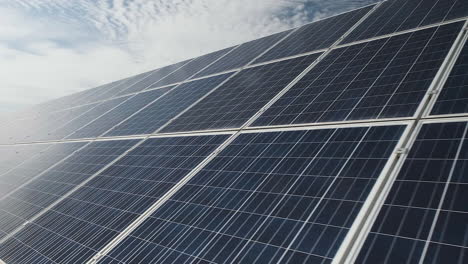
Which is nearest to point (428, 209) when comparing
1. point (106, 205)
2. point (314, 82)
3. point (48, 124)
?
point (314, 82)

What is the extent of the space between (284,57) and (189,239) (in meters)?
13.1

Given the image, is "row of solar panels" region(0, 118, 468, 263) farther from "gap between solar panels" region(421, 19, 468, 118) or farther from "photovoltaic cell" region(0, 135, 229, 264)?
"gap between solar panels" region(421, 19, 468, 118)

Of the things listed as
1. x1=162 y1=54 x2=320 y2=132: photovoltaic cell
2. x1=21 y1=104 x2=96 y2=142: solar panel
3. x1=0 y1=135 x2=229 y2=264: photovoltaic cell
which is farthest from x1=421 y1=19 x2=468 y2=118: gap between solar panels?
x1=21 y1=104 x2=96 y2=142: solar panel

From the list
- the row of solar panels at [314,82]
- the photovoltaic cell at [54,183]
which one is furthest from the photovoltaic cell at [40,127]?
the photovoltaic cell at [54,183]

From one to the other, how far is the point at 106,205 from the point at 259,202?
6823mm

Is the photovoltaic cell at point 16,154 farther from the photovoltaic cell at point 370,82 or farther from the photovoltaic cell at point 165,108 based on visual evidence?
the photovoltaic cell at point 370,82

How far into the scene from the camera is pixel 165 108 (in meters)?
20.8

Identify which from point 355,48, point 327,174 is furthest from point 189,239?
point 355,48

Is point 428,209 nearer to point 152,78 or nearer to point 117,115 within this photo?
point 117,115

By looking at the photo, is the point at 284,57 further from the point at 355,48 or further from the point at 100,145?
the point at 100,145

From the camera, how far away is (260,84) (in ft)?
55.8

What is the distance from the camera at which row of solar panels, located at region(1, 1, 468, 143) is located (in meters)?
11.0

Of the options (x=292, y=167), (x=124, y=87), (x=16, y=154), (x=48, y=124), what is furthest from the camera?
(x=124, y=87)

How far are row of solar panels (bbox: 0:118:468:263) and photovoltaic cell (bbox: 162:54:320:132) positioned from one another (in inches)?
50.5
